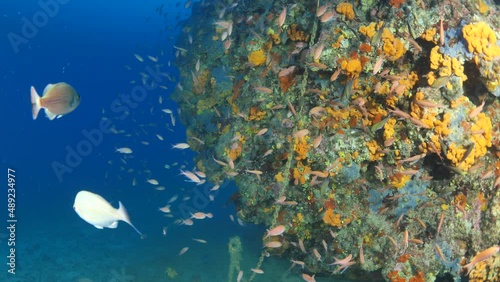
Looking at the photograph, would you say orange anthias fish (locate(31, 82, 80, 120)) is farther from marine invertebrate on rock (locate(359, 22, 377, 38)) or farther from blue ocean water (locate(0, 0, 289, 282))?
marine invertebrate on rock (locate(359, 22, 377, 38))

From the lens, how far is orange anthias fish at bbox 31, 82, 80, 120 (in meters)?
4.07

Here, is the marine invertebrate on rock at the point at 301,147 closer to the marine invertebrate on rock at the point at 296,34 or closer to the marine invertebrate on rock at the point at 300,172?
the marine invertebrate on rock at the point at 300,172

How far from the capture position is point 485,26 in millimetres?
5336

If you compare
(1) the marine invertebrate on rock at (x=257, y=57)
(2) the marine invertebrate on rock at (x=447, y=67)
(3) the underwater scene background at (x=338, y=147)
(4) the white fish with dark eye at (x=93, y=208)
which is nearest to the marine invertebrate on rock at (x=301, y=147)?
(3) the underwater scene background at (x=338, y=147)

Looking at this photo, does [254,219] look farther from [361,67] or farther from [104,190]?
[104,190]

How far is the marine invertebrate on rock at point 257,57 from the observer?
24.9ft

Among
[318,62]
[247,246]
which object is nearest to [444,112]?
[318,62]

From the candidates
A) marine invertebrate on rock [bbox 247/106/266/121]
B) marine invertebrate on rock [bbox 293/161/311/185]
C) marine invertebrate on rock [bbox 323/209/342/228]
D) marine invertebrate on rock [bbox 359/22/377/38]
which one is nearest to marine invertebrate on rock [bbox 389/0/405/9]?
marine invertebrate on rock [bbox 359/22/377/38]

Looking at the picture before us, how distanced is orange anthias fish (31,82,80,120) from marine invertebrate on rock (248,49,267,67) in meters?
4.20

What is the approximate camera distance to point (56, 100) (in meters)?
4.16

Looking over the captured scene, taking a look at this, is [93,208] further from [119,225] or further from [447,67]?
[119,225]

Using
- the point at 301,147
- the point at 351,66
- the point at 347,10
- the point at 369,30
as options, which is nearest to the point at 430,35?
the point at 369,30

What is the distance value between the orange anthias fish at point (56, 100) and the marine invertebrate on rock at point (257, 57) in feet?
13.8

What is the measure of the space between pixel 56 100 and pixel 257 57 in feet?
14.7
